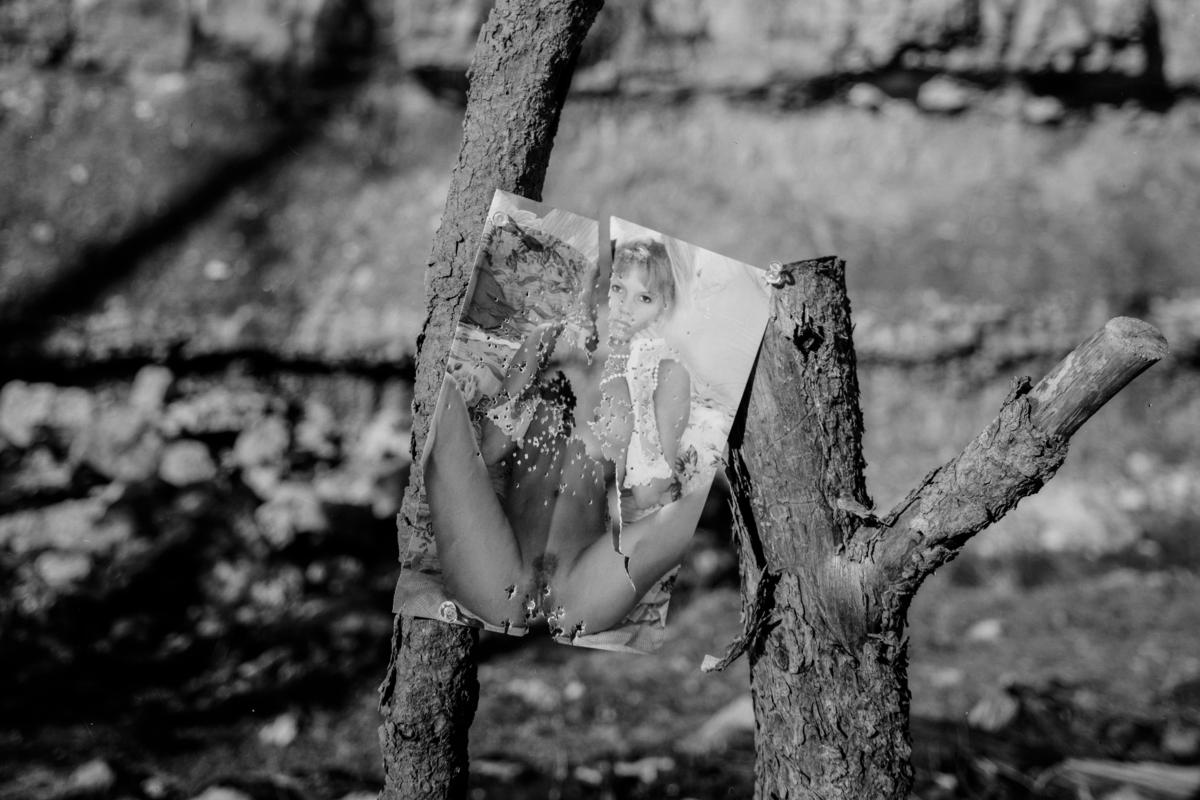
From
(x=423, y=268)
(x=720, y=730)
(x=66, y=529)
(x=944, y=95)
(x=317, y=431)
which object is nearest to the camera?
(x=720, y=730)

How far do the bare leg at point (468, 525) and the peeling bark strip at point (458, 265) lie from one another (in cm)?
3

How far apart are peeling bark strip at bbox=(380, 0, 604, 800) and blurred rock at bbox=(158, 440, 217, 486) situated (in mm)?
2125

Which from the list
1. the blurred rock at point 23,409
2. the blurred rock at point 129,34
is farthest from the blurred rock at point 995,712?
the blurred rock at point 129,34

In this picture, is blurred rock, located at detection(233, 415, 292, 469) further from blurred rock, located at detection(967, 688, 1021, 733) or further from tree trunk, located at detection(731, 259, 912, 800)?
tree trunk, located at detection(731, 259, 912, 800)

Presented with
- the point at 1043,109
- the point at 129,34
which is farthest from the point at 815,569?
the point at 129,34

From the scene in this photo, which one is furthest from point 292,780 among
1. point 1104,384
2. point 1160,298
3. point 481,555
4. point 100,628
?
point 1160,298

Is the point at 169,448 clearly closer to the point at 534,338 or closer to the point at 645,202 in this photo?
the point at 645,202

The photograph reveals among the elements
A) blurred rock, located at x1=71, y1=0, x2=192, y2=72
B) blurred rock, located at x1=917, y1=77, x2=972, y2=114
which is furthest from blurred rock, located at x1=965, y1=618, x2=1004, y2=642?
blurred rock, located at x1=71, y1=0, x2=192, y2=72

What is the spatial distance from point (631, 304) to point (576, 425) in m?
0.14

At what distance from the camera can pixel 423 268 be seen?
3.13 metres

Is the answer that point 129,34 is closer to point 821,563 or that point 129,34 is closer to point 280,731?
point 280,731

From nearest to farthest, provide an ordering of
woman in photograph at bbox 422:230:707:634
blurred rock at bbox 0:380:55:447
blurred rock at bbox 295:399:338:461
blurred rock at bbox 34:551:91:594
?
1. woman in photograph at bbox 422:230:707:634
2. blurred rock at bbox 34:551:91:594
3. blurred rock at bbox 0:380:55:447
4. blurred rock at bbox 295:399:338:461

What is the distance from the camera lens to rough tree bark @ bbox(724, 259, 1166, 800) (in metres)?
0.96

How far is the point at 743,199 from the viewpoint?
3.28 m
